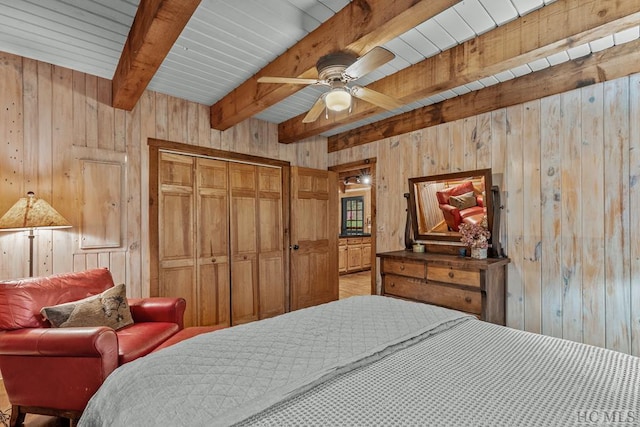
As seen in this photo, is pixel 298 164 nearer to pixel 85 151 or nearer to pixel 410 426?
pixel 85 151

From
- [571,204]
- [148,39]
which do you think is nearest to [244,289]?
[148,39]

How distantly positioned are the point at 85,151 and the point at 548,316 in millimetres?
4313

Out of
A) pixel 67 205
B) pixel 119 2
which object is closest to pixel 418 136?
pixel 119 2

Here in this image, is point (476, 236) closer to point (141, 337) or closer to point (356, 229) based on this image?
point (141, 337)

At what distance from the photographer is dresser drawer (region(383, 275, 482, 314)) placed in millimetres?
2715

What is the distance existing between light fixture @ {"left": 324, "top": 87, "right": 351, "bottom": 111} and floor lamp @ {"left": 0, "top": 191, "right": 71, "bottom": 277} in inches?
84.2

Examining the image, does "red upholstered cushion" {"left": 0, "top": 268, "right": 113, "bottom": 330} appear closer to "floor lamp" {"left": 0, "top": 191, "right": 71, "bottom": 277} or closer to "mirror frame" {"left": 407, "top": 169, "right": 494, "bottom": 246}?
"floor lamp" {"left": 0, "top": 191, "right": 71, "bottom": 277}

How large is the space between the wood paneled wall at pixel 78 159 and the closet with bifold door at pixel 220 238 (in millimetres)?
213

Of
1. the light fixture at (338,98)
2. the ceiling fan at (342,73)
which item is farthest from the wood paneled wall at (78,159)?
the light fixture at (338,98)

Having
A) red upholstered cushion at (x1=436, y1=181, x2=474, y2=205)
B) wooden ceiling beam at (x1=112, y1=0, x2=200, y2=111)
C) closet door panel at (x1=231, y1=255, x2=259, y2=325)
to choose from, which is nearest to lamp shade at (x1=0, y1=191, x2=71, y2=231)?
wooden ceiling beam at (x1=112, y1=0, x2=200, y2=111)

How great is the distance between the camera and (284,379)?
1.03m

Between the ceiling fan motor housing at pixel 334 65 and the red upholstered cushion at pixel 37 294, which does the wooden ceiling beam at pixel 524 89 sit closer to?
the ceiling fan motor housing at pixel 334 65
